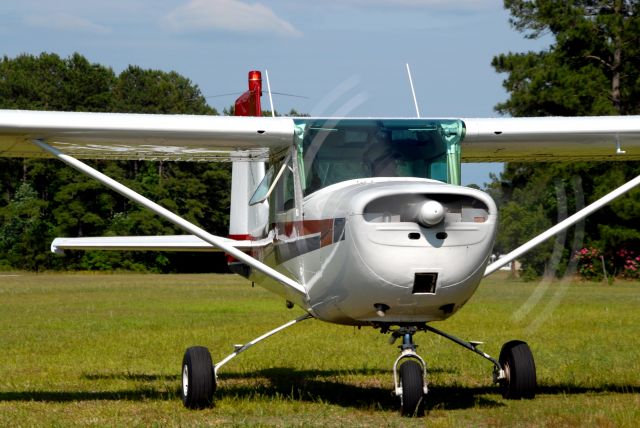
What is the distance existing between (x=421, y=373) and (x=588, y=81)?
34.9 meters

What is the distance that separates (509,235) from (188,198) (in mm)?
60985

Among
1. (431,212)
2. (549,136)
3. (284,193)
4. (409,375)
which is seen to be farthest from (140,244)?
(431,212)

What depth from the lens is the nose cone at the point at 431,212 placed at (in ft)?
23.2

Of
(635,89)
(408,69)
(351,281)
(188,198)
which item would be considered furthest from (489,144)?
(188,198)

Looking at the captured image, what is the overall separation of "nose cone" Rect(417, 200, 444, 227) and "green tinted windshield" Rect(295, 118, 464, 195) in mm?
1357

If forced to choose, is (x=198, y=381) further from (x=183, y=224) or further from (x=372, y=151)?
(x=372, y=151)

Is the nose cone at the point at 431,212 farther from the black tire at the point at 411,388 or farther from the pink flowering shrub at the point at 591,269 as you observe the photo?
the pink flowering shrub at the point at 591,269

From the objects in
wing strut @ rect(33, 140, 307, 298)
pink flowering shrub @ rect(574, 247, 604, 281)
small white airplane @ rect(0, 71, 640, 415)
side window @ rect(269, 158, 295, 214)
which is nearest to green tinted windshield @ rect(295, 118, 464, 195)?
small white airplane @ rect(0, 71, 640, 415)

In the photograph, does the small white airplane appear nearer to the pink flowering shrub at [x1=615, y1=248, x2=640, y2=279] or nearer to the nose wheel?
the nose wheel

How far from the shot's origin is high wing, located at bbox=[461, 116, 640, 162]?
9578mm

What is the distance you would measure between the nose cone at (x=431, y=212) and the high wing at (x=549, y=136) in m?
2.38

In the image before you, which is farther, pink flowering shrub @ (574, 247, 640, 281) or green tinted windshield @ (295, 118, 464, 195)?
pink flowering shrub @ (574, 247, 640, 281)

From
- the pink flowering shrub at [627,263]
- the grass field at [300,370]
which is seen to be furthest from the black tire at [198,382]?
the pink flowering shrub at [627,263]

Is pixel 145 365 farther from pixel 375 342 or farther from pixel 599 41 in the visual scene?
pixel 599 41
